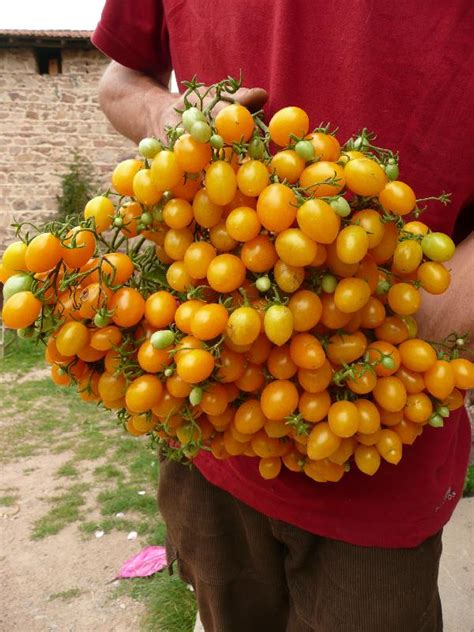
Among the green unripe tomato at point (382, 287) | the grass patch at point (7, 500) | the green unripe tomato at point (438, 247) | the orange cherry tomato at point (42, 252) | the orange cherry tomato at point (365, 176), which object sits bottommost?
the grass patch at point (7, 500)

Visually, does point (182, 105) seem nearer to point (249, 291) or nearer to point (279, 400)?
point (249, 291)

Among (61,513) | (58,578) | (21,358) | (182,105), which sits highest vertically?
(182,105)

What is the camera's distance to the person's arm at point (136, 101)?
128cm

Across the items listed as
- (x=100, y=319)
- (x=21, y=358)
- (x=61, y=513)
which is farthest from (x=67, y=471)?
(x=100, y=319)

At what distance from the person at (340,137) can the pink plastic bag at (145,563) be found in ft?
5.03

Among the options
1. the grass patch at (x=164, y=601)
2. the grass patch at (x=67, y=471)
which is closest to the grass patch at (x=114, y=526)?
the grass patch at (x=164, y=601)

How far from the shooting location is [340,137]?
3.59 feet

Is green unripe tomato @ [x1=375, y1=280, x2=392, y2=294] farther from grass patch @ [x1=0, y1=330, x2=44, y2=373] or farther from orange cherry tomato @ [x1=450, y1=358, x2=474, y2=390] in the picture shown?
grass patch @ [x1=0, y1=330, x2=44, y2=373]

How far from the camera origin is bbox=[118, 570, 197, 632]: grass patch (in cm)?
261

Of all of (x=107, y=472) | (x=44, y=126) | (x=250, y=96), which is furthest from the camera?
(x=44, y=126)

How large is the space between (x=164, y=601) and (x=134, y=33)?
247cm

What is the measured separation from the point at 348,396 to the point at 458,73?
2.01 ft

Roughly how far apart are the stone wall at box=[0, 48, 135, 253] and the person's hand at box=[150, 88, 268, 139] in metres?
8.94

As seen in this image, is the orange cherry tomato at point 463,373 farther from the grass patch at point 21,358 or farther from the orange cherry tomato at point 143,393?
the grass patch at point 21,358
